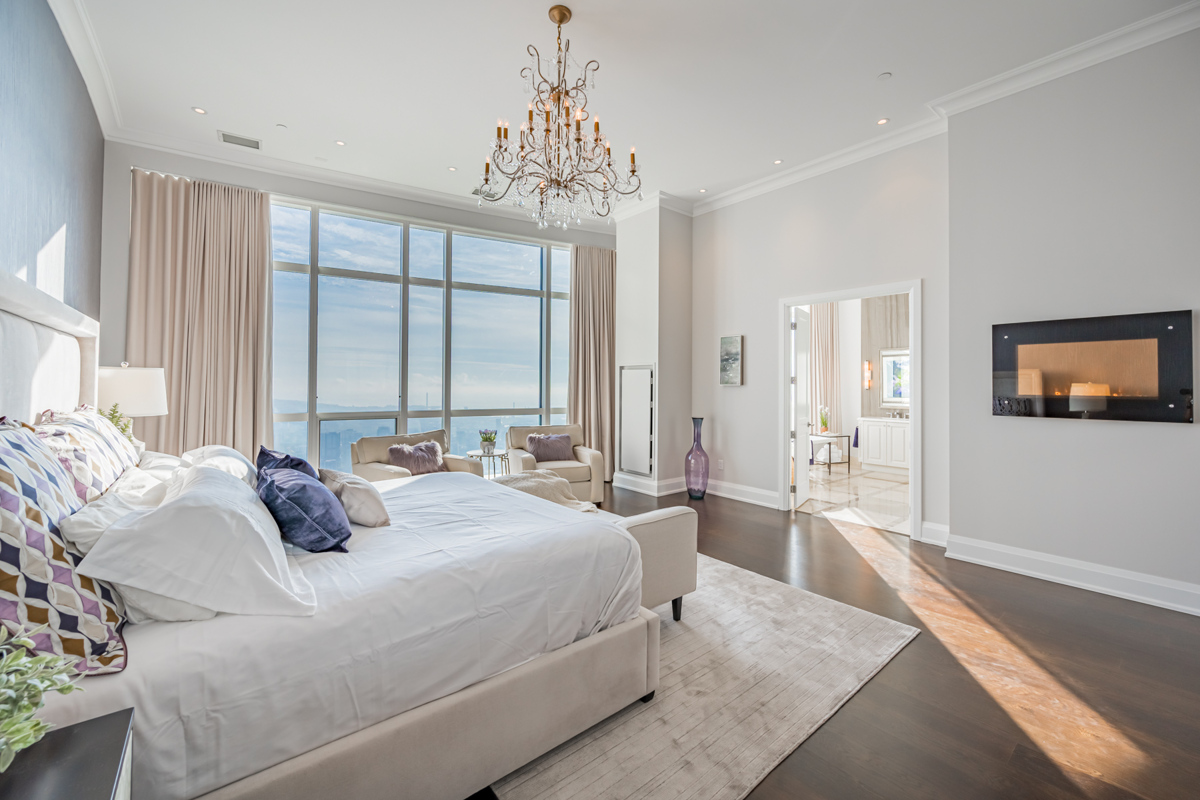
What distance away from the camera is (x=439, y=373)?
575 cm

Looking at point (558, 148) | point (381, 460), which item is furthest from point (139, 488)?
point (381, 460)

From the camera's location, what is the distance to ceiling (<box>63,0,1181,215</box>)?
2830 millimetres

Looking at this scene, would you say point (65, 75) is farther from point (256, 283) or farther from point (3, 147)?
point (256, 283)

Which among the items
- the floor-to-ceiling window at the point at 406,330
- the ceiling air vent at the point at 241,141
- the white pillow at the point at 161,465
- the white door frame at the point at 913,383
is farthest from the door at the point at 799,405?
the ceiling air vent at the point at 241,141

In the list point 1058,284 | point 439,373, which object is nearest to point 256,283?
point 439,373

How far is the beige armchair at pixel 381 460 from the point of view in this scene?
4332mm

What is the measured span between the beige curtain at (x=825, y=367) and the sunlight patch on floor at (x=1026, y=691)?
5179 mm

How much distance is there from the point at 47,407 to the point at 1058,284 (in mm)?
5619

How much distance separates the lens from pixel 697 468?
5.66 meters

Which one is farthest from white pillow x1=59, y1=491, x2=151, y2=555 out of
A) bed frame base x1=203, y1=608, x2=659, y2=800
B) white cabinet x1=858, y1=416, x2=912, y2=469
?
white cabinet x1=858, y1=416, x2=912, y2=469

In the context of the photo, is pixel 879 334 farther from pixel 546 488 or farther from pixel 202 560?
pixel 202 560

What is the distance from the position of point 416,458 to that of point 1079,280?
5.01 m

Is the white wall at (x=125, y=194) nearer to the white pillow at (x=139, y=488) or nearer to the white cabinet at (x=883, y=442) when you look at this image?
the white pillow at (x=139, y=488)

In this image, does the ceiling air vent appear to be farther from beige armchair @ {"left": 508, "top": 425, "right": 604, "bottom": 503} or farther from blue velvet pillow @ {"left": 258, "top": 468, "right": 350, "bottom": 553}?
blue velvet pillow @ {"left": 258, "top": 468, "right": 350, "bottom": 553}
